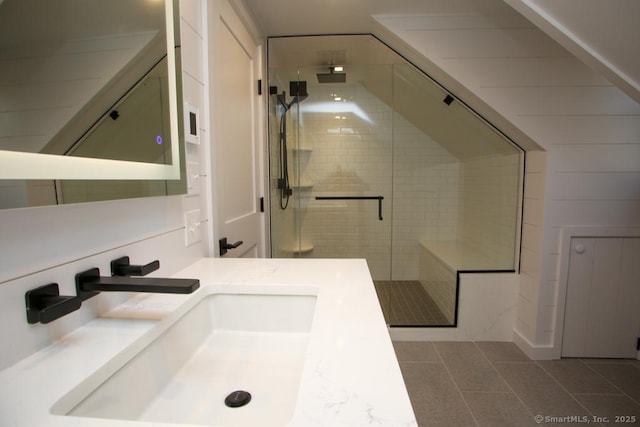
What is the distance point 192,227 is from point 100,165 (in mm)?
525

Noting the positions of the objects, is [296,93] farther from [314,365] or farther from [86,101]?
[314,365]

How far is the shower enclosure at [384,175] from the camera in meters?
2.51

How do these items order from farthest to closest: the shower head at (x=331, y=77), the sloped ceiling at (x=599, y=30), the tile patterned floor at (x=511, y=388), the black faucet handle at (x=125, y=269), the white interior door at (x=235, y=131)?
the shower head at (x=331, y=77)
the tile patterned floor at (x=511, y=388)
the white interior door at (x=235, y=131)
the sloped ceiling at (x=599, y=30)
the black faucet handle at (x=125, y=269)

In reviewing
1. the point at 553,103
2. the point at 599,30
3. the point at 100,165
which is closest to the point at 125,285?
the point at 100,165

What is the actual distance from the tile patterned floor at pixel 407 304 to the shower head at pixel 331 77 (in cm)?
204

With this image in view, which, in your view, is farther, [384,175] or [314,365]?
[384,175]

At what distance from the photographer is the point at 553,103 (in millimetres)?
1942

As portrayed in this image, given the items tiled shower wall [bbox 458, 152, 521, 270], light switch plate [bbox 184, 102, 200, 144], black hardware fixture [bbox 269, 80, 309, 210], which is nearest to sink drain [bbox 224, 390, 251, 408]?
light switch plate [bbox 184, 102, 200, 144]

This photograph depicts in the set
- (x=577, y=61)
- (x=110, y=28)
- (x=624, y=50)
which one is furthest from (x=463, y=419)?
(x=577, y=61)

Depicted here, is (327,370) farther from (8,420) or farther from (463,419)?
(463,419)

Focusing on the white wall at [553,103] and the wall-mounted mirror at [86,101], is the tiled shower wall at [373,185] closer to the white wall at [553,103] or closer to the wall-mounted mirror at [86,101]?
the white wall at [553,103]

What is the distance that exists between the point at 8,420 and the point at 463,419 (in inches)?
71.7

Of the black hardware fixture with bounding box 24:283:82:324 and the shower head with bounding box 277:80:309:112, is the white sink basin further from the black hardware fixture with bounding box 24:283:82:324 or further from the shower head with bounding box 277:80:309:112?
the shower head with bounding box 277:80:309:112

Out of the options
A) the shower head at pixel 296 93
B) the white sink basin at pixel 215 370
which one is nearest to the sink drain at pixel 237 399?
the white sink basin at pixel 215 370
